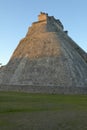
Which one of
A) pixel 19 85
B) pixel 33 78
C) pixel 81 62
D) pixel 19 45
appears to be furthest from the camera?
pixel 19 45

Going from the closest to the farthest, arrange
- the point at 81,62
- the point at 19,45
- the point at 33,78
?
the point at 33,78
the point at 81,62
the point at 19,45

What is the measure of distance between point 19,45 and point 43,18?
1156 centimetres

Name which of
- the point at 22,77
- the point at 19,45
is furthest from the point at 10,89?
the point at 19,45

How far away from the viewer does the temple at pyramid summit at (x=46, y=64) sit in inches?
2596

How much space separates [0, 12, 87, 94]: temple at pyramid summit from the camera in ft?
216

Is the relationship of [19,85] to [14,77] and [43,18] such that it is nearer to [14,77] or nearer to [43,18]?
[14,77]

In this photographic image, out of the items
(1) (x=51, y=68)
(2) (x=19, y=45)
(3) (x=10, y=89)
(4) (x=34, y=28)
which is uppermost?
(4) (x=34, y=28)

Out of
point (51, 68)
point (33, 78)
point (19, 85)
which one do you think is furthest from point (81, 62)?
point (19, 85)

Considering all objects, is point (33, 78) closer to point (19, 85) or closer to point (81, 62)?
point (19, 85)

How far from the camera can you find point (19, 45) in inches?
3499

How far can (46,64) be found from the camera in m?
73.2

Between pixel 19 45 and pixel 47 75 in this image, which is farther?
pixel 19 45

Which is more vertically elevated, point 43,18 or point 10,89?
point 43,18

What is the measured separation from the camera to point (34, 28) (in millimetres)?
91500
